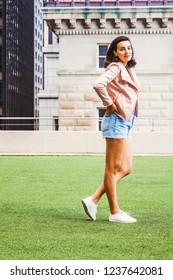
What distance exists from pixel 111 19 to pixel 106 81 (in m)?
22.7

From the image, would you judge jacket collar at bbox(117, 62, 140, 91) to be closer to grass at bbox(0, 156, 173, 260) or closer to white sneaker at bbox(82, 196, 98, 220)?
white sneaker at bbox(82, 196, 98, 220)

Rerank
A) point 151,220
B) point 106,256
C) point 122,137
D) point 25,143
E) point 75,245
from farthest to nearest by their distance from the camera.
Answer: point 25,143
point 151,220
point 122,137
point 75,245
point 106,256

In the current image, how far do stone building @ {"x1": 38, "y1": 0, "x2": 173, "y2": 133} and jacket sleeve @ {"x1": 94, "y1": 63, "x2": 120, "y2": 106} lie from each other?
21.7 metres

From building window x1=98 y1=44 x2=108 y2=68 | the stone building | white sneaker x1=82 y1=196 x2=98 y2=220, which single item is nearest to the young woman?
white sneaker x1=82 y1=196 x2=98 y2=220

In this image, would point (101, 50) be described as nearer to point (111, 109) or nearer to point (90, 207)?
point (90, 207)

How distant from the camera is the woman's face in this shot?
7965mm

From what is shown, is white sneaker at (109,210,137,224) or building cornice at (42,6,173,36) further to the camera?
building cornice at (42,6,173,36)

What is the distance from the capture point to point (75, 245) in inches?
264

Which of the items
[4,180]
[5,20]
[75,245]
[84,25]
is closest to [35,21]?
[5,20]

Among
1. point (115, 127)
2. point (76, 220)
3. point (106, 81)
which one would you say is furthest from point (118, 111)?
point (76, 220)

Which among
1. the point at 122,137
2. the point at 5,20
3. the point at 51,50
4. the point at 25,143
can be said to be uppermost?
the point at 5,20
